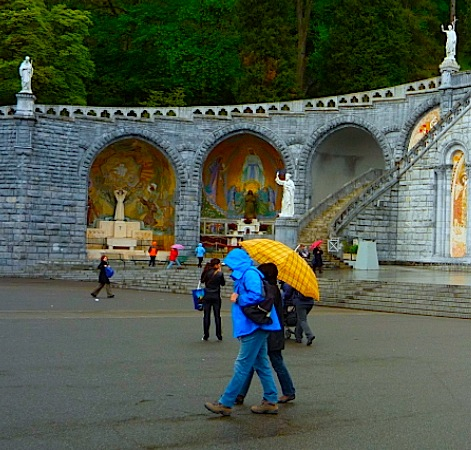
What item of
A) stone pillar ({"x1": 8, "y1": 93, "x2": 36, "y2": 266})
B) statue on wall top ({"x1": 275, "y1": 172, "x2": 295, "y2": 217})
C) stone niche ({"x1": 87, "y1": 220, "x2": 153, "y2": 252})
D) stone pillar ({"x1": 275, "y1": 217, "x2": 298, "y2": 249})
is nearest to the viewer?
stone pillar ({"x1": 275, "y1": 217, "x2": 298, "y2": 249})

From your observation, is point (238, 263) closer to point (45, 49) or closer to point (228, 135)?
point (228, 135)

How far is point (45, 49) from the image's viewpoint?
125 ft

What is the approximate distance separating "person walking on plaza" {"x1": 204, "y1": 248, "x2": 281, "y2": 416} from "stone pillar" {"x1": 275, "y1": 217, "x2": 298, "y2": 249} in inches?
869

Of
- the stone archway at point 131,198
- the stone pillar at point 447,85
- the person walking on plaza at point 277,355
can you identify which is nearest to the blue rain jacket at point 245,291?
the person walking on plaza at point 277,355

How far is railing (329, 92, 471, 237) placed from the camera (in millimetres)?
30094

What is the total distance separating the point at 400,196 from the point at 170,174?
1093 centimetres

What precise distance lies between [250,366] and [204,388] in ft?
4.25

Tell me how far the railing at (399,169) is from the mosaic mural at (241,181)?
708 centimetres

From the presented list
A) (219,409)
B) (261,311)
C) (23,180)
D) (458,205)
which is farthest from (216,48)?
(219,409)

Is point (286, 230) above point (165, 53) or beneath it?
beneath

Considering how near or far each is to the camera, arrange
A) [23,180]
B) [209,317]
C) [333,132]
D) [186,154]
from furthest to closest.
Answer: [186,154] < [333,132] < [23,180] < [209,317]

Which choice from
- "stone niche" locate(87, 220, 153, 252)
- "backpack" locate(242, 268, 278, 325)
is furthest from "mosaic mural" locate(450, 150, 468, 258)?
"backpack" locate(242, 268, 278, 325)

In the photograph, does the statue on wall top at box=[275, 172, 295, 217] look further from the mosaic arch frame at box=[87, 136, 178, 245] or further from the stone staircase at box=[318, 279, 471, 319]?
the stone staircase at box=[318, 279, 471, 319]

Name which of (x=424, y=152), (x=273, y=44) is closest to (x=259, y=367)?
(x=424, y=152)
